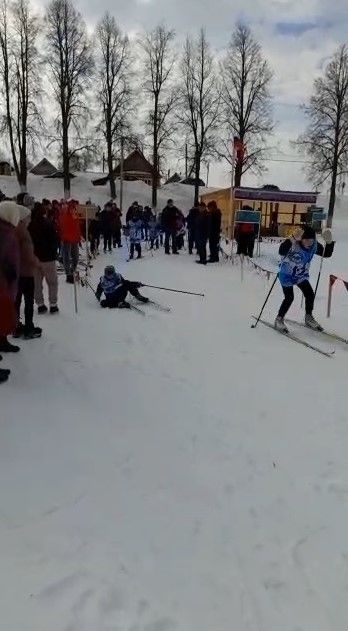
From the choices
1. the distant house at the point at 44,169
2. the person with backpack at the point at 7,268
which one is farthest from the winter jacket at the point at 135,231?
the distant house at the point at 44,169

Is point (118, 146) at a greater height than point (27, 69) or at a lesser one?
lesser

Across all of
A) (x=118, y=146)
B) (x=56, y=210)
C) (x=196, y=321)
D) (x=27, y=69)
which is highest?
(x=27, y=69)

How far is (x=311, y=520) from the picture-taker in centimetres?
319

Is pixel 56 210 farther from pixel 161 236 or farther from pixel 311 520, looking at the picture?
pixel 311 520

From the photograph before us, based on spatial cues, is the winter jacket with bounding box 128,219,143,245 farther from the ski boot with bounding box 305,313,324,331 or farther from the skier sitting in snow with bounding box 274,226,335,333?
the ski boot with bounding box 305,313,324,331

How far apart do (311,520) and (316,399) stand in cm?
209

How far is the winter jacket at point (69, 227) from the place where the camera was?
1105 centimetres

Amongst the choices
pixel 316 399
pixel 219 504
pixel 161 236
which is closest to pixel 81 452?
→ pixel 219 504

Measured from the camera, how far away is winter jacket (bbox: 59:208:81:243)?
11048 millimetres

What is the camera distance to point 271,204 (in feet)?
99.2

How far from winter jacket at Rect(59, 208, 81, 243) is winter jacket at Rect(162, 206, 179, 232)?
6.06 metres

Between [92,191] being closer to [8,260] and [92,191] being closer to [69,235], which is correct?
[69,235]

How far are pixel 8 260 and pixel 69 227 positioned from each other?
647 centimetres

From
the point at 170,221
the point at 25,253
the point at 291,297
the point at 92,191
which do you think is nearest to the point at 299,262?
the point at 291,297
